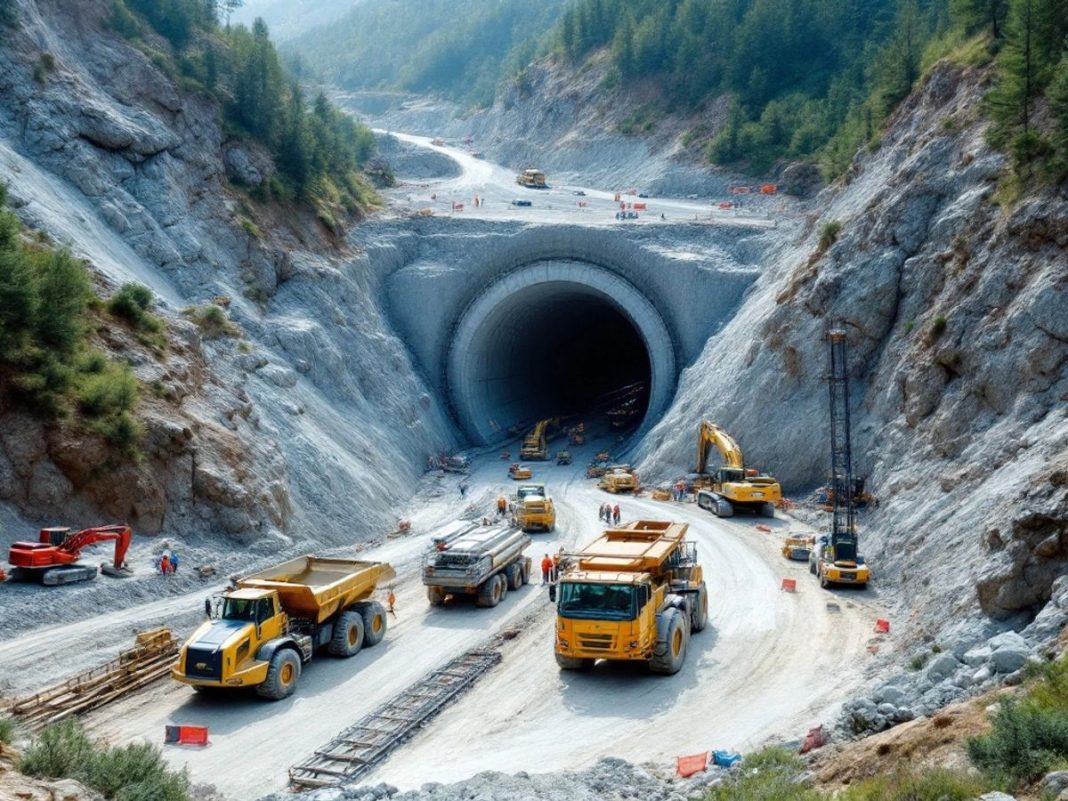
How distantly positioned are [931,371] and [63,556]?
22487 mm

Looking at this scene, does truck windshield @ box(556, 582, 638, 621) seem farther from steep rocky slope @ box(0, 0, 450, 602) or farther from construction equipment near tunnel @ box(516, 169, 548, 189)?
construction equipment near tunnel @ box(516, 169, 548, 189)

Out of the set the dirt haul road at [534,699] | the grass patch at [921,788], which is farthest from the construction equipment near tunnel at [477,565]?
the grass patch at [921,788]

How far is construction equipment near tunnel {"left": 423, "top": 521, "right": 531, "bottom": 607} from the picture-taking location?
21.9 meters

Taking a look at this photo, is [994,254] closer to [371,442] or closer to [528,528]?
[528,528]

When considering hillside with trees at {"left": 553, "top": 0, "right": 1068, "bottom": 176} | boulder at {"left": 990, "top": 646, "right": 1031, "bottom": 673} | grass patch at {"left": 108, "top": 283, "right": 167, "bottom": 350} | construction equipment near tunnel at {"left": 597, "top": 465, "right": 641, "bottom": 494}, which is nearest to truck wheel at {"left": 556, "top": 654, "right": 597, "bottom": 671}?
boulder at {"left": 990, "top": 646, "right": 1031, "bottom": 673}

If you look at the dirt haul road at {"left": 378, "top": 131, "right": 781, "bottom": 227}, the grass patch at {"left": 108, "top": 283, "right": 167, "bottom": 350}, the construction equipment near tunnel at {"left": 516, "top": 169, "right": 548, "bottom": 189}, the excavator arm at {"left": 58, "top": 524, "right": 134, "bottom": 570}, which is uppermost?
the construction equipment near tunnel at {"left": 516, "top": 169, "right": 548, "bottom": 189}

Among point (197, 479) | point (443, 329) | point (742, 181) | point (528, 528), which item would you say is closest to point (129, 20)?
point (443, 329)

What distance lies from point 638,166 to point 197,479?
47.4 meters

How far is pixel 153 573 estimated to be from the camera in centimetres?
2162

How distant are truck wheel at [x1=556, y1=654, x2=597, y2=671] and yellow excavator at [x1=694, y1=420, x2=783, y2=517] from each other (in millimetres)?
15076

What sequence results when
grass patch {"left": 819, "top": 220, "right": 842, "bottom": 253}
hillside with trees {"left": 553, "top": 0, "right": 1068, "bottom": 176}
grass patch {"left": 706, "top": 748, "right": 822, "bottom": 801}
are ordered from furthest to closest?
hillside with trees {"left": 553, "top": 0, "right": 1068, "bottom": 176} → grass patch {"left": 819, "top": 220, "right": 842, "bottom": 253} → grass patch {"left": 706, "top": 748, "right": 822, "bottom": 801}

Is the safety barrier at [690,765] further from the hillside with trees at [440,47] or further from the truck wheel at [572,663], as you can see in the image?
the hillside with trees at [440,47]

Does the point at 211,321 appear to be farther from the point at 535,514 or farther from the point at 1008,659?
the point at 1008,659

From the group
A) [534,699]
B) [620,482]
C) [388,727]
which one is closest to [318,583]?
[388,727]
